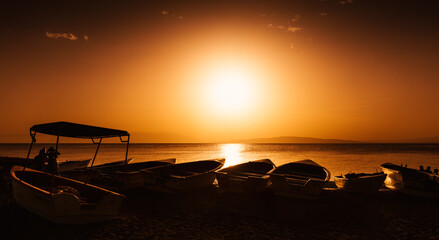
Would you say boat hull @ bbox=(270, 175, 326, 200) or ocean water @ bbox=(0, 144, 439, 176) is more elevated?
boat hull @ bbox=(270, 175, 326, 200)

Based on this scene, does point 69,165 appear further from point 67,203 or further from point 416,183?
point 416,183

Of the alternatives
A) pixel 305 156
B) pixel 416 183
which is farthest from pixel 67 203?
pixel 305 156

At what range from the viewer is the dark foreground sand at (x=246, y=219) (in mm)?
8344

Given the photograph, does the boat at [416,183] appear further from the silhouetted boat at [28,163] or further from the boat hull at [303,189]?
the silhouetted boat at [28,163]

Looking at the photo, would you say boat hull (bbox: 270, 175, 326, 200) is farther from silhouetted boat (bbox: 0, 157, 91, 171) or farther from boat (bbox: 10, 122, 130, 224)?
silhouetted boat (bbox: 0, 157, 91, 171)

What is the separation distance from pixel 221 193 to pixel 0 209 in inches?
371

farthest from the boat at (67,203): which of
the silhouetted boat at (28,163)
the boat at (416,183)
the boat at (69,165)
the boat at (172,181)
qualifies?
the boat at (416,183)

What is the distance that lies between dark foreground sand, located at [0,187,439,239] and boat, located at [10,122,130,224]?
372 millimetres

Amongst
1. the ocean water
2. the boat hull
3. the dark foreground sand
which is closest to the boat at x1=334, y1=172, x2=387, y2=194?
the dark foreground sand

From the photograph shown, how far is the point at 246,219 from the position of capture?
10.0m

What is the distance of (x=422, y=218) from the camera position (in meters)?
10.5

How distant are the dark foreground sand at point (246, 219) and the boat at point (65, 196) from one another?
0.37 metres

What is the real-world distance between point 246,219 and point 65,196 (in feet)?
20.4

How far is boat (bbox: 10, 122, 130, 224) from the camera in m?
8.22
